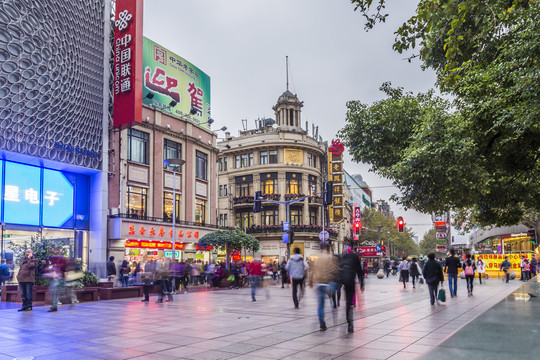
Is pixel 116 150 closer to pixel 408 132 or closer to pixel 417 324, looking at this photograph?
pixel 408 132

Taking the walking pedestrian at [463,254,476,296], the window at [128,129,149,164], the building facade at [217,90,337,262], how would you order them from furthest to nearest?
the building facade at [217,90,337,262]
the window at [128,129,149,164]
the walking pedestrian at [463,254,476,296]

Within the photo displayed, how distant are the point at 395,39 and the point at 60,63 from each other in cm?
2358

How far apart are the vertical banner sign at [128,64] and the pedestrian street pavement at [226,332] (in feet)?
53.2

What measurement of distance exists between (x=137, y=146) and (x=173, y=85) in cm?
679

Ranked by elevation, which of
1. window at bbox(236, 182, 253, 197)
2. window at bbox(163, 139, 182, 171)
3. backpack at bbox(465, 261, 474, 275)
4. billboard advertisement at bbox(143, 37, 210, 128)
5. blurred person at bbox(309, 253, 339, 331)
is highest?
billboard advertisement at bbox(143, 37, 210, 128)

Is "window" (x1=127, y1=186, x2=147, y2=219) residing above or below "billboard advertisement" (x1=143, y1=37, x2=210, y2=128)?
below

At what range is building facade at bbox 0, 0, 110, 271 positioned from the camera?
947 inches

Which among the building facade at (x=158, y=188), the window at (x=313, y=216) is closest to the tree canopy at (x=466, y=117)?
the building facade at (x=158, y=188)

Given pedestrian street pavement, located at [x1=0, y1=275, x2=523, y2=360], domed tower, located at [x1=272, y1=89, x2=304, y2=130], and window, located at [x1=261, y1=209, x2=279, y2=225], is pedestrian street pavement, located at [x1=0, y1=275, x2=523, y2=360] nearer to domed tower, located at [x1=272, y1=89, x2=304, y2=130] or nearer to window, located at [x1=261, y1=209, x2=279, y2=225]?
window, located at [x1=261, y1=209, x2=279, y2=225]

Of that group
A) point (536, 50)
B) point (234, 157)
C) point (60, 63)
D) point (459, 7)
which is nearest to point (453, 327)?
→ point (536, 50)

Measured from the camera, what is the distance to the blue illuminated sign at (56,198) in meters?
27.2

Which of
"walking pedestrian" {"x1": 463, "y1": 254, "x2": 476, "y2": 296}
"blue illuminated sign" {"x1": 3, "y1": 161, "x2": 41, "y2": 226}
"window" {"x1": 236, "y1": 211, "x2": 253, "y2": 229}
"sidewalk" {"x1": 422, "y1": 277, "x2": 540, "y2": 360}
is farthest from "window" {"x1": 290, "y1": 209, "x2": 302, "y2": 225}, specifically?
"sidewalk" {"x1": 422, "y1": 277, "x2": 540, "y2": 360}

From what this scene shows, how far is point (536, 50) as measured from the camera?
9.37m

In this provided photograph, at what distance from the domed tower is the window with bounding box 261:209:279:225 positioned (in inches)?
466
